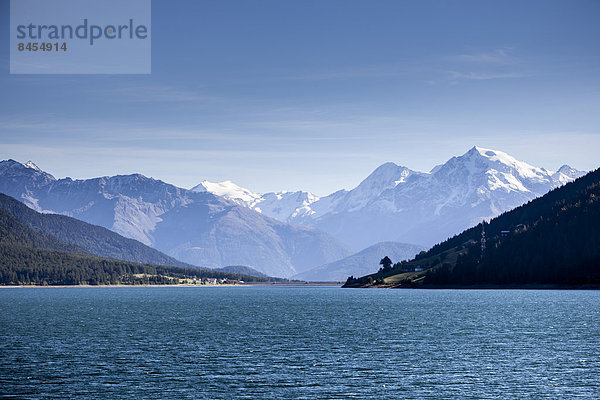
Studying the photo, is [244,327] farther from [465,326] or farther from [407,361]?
[407,361]

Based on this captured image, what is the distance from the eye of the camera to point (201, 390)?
72.3 metres

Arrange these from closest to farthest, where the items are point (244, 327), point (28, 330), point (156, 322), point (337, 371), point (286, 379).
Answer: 1. point (286, 379)
2. point (337, 371)
3. point (28, 330)
4. point (244, 327)
5. point (156, 322)

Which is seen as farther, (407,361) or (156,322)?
(156,322)

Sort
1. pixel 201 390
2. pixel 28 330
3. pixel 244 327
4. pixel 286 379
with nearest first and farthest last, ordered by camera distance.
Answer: pixel 201 390
pixel 286 379
pixel 28 330
pixel 244 327

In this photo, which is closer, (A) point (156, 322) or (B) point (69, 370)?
(B) point (69, 370)

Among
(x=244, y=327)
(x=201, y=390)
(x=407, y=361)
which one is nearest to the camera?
(x=201, y=390)

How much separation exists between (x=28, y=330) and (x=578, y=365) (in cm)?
9742

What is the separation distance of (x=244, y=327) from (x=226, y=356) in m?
45.9

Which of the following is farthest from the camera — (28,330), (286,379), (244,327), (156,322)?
(156,322)

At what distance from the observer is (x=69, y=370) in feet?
276

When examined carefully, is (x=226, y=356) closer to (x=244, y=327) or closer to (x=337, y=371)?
(x=337, y=371)

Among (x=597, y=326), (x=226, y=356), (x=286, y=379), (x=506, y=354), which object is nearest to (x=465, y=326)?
(x=597, y=326)

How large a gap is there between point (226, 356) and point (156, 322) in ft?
210

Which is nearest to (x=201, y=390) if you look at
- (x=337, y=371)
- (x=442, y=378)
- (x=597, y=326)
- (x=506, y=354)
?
(x=337, y=371)
